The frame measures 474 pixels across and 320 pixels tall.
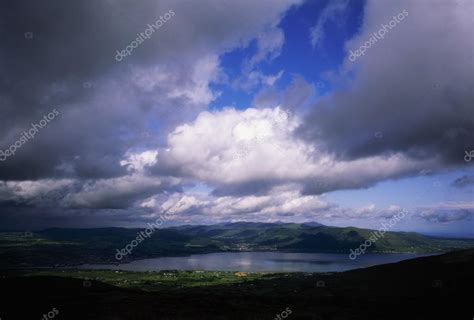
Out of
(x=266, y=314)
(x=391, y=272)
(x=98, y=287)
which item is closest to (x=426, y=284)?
(x=391, y=272)

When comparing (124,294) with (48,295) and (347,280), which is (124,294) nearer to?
(48,295)

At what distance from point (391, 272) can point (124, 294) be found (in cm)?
10985

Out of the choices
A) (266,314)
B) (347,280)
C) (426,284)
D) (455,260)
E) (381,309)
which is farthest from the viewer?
(347,280)

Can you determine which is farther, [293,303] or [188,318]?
[293,303]

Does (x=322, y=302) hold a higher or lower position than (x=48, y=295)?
lower

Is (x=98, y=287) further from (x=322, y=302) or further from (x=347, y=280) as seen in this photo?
(x=347, y=280)

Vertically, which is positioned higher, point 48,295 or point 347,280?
point 48,295

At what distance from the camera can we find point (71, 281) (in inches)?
4478

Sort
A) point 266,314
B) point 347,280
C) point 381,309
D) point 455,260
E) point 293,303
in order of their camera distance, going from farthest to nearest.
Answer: point 347,280 → point 455,260 → point 293,303 → point 381,309 → point 266,314

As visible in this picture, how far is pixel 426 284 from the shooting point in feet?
385

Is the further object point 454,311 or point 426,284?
point 426,284

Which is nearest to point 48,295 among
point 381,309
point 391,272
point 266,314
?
point 266,314

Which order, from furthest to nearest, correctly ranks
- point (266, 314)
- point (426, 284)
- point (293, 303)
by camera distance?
1. point (426, 284)
2. point (293, 303)
3. point (266, 314)

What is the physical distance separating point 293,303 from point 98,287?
199 feet
